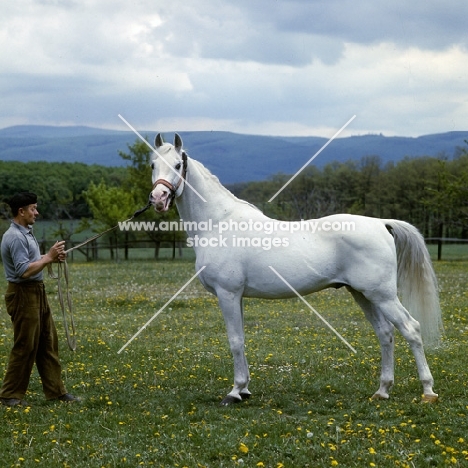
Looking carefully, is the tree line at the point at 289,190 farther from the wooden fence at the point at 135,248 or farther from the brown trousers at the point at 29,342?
the brown trousers at the point at 29,342

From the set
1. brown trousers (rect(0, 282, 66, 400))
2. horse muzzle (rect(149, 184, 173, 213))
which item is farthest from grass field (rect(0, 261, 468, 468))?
horse muzzle (rect(149, 184, 173, 213))

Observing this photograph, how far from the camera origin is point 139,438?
638cm

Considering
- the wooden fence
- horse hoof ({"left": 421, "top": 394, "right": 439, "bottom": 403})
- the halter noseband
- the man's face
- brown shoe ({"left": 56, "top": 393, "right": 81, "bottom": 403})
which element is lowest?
the wooden fence

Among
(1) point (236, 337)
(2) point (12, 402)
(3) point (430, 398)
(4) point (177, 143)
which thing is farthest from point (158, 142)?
(3) point (430, 398)

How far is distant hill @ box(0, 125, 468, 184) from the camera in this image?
99375mm

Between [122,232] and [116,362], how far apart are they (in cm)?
3422

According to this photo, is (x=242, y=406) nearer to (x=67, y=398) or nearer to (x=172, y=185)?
(x=67, y=398)

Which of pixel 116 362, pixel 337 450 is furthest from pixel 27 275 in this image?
pixel 337 450

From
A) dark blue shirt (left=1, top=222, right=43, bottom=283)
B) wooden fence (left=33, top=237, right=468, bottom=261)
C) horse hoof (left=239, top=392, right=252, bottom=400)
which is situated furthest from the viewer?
wooden fence (left=33, top=237, right=468, bottom=261)

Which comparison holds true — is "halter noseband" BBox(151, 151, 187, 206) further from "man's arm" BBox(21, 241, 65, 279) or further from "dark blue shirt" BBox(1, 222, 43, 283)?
"dark blue shirt" BBox(1, 222, 43, 283)

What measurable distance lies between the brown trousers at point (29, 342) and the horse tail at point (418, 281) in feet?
14.2

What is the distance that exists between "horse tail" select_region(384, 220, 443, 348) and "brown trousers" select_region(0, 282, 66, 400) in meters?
4.34

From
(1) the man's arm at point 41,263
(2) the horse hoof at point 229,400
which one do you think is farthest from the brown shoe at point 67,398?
(2) the horse hoof at point 229,400

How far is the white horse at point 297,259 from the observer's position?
765 centimetres
